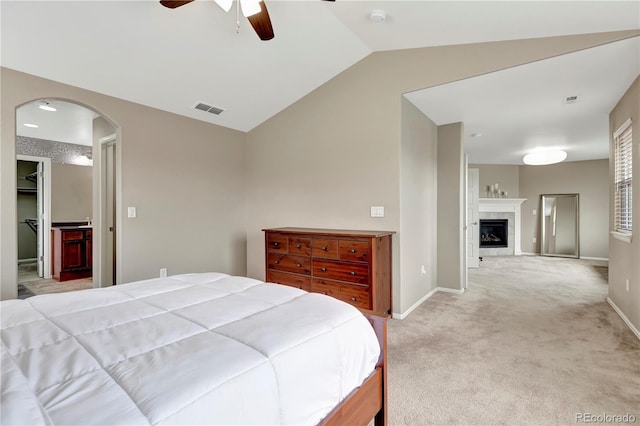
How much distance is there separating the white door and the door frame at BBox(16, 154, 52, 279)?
310 inches

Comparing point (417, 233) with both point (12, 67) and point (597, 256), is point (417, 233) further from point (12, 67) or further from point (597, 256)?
point (597, 256)

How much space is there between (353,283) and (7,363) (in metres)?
2.69

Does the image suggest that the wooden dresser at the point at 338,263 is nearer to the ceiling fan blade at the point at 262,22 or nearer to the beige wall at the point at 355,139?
the beige wall at the point at 355,139

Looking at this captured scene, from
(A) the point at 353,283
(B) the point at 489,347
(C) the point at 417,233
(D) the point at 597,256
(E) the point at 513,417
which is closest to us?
(E) the point at 513,417

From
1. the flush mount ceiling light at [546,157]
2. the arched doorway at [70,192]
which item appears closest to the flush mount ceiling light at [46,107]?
the arched doorway at [70,192]

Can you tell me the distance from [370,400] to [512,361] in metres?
1.61

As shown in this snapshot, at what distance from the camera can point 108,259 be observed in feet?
14.8

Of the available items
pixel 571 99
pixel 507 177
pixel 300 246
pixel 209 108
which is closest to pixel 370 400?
pixel 300 246

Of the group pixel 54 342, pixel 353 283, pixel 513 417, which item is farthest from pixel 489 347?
pixel 54 342

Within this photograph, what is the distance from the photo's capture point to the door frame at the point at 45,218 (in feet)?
18.3

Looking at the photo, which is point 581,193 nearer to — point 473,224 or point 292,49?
point 473,224

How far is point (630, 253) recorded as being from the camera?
319cm

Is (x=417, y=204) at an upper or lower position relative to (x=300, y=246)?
upper

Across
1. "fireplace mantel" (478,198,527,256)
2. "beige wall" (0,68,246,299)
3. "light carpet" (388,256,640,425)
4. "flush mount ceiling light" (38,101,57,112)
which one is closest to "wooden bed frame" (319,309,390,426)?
"light carpet" (388,256,640,425)
